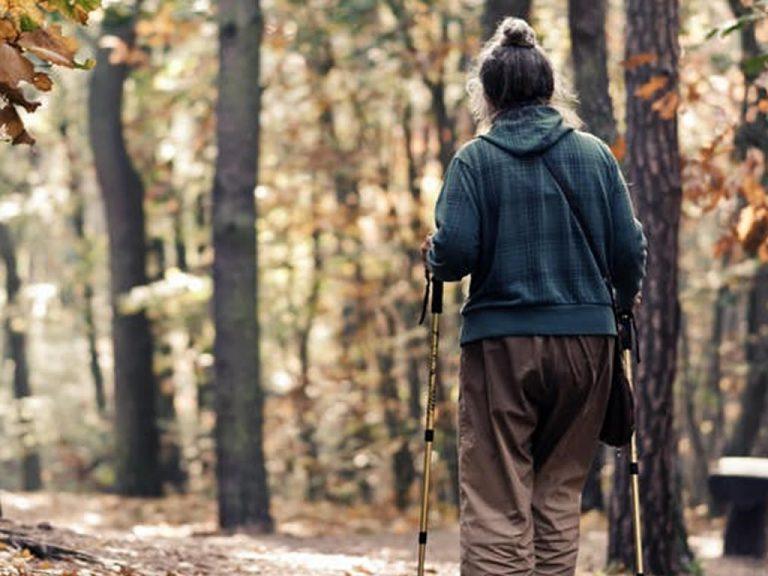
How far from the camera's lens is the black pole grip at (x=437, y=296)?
5698mm

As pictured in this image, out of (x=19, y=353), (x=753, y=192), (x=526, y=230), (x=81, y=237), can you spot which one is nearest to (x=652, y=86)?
(x=753, y=192)

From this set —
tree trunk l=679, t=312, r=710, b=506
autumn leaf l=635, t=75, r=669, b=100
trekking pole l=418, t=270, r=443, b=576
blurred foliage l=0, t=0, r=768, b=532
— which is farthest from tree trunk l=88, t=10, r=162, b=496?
trekking pole l=418, t=270, r=443, b=576

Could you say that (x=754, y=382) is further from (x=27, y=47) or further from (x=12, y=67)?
(x=12, y=67)

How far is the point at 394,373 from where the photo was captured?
20.6 m

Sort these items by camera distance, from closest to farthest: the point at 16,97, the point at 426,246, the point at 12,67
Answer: the point at 12,67
the point at 16,97
the point at 426,246

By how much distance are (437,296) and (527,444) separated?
0.74m

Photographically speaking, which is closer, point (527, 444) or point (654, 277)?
point (527, 444)

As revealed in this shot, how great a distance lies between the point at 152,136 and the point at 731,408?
17.4 metres

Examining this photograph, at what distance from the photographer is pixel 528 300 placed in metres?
5.17

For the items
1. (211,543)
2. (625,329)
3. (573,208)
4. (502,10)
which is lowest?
(211,543)

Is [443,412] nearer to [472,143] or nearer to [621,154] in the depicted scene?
[621,154]

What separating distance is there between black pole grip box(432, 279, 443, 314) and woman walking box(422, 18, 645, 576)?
1.11 ft

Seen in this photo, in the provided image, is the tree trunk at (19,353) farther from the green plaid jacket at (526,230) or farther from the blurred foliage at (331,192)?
the green plaid jacket at (526,230)

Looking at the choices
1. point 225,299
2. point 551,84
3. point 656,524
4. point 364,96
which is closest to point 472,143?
point 551,84
